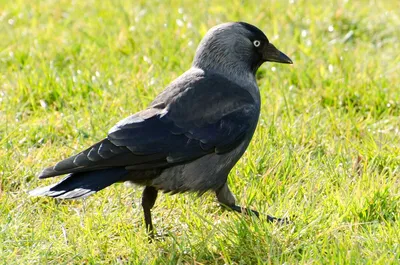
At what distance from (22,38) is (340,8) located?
2.99 meters

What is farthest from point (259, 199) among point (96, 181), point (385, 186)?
point (96, 181)

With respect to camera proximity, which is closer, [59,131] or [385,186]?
[385,186]

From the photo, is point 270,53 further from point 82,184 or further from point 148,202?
point 82,184

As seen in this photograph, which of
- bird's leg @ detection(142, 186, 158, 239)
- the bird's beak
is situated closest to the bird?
bird's leg @ detection(142, 186, 158, 239)

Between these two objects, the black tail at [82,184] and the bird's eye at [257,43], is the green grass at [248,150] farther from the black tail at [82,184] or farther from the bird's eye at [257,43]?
the bird's eye at [257,43]

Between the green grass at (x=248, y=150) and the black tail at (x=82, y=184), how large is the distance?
1.03 ft

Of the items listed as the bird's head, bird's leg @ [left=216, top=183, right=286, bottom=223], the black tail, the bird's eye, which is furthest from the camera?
the bird's eye

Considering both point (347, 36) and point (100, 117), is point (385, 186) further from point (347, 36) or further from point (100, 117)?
point (347, 36)

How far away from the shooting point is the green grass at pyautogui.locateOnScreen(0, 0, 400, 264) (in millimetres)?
4258

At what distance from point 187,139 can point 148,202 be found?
43cm

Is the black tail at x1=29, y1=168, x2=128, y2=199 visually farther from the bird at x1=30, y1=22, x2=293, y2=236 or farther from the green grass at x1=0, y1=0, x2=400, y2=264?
the green grass at x1=0, y1=0, x2=400, y2=264

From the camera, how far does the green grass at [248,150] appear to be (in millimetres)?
4258

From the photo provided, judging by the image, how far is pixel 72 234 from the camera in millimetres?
4398

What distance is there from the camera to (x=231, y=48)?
16.6ft
